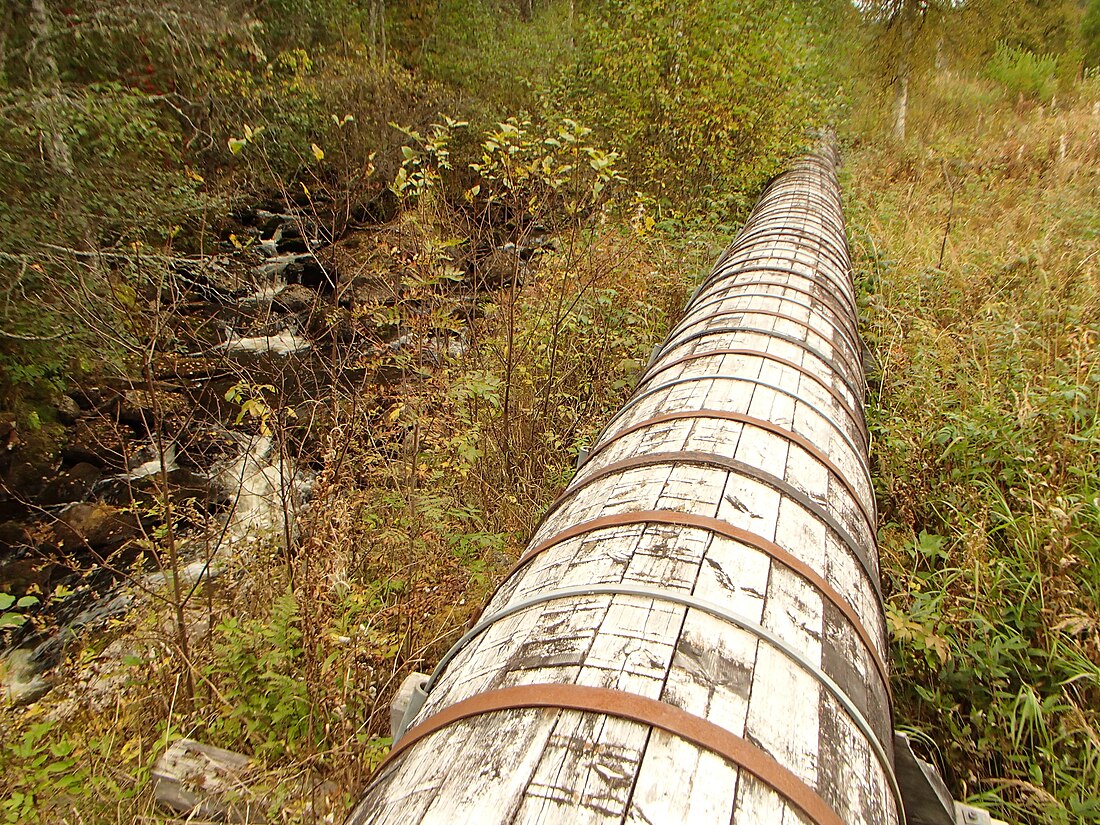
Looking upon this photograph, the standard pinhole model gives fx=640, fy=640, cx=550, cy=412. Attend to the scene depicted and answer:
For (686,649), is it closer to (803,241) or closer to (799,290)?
(799,290)

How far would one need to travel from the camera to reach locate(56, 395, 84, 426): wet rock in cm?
635

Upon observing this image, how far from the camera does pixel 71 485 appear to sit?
5.84 metres

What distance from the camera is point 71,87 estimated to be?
6773mm

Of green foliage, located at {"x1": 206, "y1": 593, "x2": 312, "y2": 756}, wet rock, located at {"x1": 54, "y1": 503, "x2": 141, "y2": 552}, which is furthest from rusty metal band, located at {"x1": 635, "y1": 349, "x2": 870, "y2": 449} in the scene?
wet rock, located at {"x1": 54, "y1": 503, "x2": 141, "y2": 552}

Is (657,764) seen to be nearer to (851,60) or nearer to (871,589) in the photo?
(871,589)

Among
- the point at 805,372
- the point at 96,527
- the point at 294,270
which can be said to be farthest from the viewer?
the point at 294,270

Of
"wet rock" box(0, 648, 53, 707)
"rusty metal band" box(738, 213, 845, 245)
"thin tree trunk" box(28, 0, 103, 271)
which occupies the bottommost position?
"wet rock" box(0, 648, 53, 707)

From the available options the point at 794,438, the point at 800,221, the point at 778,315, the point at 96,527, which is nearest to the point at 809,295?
the point at 778,315

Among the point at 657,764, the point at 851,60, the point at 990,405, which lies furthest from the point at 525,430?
the point at 851,60

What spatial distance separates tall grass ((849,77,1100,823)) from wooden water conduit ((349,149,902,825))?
0.60 m

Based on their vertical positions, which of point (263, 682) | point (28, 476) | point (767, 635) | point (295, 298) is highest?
point (767, 635)

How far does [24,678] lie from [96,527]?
1456 millimetres

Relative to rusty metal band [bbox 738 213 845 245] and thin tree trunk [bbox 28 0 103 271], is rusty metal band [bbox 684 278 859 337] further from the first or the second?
thin tree trunk [bbox 28 0 103 271]

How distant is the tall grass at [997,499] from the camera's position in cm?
195
